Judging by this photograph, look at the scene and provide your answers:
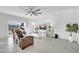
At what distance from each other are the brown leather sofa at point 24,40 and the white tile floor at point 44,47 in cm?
9

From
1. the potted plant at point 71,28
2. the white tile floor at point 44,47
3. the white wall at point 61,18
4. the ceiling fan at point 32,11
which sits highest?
the ceiling fan at point 32,11

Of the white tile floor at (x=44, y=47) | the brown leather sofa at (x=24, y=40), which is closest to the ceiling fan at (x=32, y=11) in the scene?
the brown leather sofa at (x=24, y=40)

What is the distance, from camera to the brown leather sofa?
253 centimetres

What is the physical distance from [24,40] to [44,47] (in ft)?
1.91

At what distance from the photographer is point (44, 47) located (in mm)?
2521

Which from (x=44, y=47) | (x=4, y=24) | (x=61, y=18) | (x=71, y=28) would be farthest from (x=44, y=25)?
(x=4, y=24)

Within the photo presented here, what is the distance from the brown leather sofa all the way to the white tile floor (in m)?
0.09

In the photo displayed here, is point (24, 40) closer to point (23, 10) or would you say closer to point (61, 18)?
point (23, 10)

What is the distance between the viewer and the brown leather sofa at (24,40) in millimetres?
2534

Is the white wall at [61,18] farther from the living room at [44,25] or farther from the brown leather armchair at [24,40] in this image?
the brown leather armchair at [24,40]

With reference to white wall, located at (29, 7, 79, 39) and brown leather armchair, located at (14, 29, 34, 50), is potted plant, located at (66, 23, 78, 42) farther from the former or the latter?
brown leather armchair, located at (14, 29, 34, 50)

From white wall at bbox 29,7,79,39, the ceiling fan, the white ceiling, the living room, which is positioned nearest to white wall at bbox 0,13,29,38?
the living room
